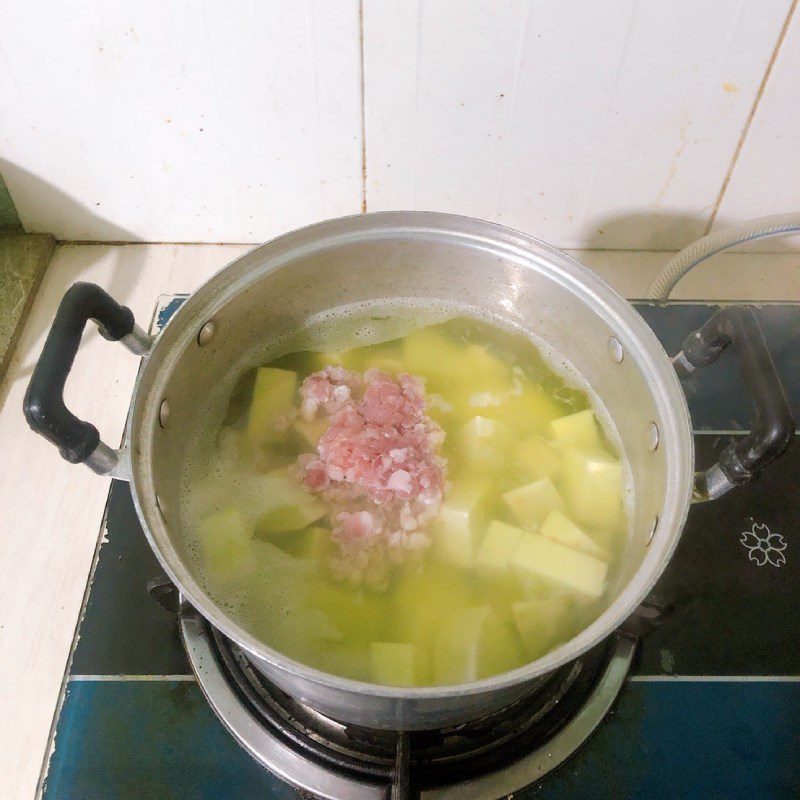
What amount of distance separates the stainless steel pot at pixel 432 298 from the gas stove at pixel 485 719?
0.20 ft

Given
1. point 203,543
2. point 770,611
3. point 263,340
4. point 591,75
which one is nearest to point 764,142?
point 591,75

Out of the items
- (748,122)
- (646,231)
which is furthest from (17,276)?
(748,122)

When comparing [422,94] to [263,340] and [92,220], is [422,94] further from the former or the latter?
[92,220]

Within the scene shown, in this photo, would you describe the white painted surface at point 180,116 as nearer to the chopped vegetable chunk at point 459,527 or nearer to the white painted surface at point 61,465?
the white painted surface at point 61,465

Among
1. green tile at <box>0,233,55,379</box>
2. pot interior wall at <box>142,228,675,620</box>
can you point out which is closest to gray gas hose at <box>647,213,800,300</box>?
pot interior wall at <box>142,228,675,620</box>

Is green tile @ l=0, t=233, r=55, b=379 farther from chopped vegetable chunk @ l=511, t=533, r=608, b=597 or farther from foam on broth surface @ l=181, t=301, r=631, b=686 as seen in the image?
chopped vegetable chunk @ l=511, t=533, r=608, b=597

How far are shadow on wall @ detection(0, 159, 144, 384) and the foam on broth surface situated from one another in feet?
1.17

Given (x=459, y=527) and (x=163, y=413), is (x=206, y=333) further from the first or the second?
(x=459, y=527)

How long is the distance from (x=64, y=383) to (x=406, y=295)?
0.51 meters

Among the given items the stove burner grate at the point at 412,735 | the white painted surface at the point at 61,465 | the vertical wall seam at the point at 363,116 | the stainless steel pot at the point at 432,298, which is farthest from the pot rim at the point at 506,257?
the white painted surface at the point at 61,465

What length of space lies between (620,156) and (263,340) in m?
0.61

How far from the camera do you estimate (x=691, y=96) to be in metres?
0.97

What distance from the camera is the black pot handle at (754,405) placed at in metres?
0.62

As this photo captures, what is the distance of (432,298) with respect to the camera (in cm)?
98
